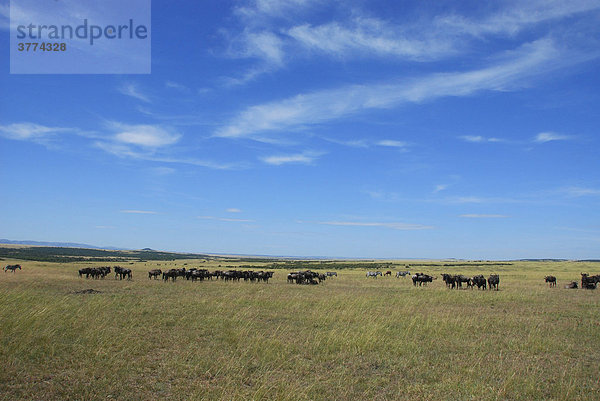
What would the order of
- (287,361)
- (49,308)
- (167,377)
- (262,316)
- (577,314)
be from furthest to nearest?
(577,314) < (262,316) < (49,308) < (287,361) < (167,377)

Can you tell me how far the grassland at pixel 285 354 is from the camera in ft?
27.7

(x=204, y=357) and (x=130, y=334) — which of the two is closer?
(x=204, y=357)

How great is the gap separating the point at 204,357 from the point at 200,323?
4541 mm

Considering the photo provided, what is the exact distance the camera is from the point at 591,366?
1076 centimetres

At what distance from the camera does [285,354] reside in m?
11.2

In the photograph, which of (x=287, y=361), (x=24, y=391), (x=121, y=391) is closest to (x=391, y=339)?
(x=287, y=361)

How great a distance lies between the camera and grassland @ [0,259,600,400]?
27.7 ft

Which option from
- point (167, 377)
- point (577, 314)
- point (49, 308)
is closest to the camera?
point (167, 377)

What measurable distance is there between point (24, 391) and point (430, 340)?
11.8 metres

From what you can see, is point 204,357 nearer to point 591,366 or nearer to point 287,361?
point 287,361

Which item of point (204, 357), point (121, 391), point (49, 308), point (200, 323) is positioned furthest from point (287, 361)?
point (49, 308)

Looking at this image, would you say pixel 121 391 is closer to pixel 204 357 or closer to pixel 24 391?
pixel 24 391

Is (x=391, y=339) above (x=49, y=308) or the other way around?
the other way around

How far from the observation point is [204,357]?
10.6 metres
